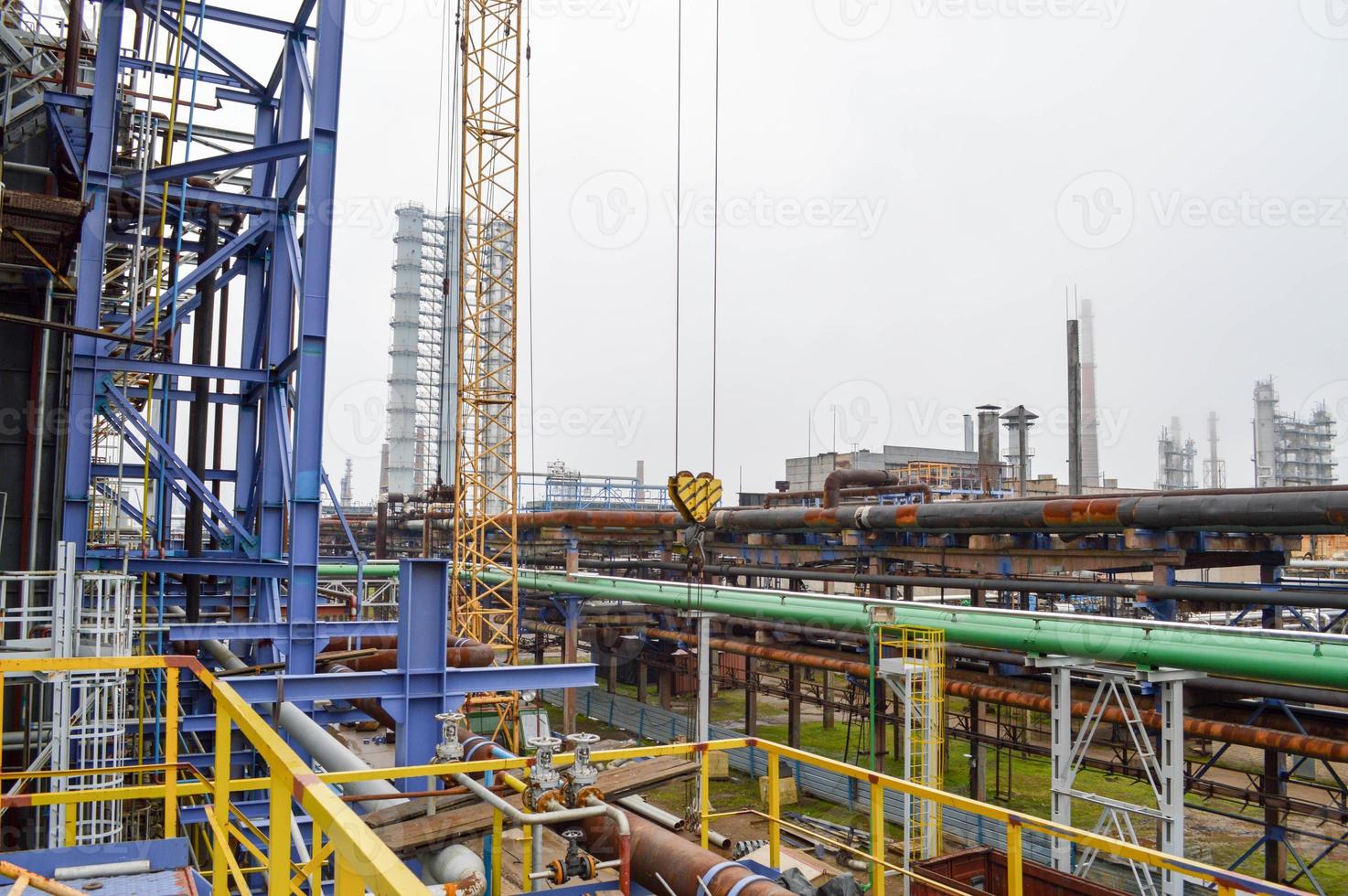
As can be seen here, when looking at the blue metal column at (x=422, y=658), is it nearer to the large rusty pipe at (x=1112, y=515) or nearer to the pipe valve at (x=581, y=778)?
the pipe valve at (x=581, y=778)

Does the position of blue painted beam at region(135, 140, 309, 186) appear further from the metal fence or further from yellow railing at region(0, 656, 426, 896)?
the metal fence

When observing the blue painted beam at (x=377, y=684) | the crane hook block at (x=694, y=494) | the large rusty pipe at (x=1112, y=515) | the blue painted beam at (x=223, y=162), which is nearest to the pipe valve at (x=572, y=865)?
the blue painted beam at (x=377, y=684)

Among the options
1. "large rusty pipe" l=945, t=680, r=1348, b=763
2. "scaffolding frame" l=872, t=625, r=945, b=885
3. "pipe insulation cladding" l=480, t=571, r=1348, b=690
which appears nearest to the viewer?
"pipe insulation cladding" l=480, t=571, r=1348, b=690

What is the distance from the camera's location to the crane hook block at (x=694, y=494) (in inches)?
427

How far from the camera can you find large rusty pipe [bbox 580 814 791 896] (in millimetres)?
4648

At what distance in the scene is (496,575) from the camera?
2698cm

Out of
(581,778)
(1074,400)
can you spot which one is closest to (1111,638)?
(581,778)

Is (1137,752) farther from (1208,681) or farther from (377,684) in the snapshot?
(377,684)

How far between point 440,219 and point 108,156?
6787cm

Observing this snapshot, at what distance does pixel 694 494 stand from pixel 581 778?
6.31 m

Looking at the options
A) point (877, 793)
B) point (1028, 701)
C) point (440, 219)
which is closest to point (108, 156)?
point (877, 793)

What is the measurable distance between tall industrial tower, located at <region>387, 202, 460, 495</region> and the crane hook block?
59.1 metres

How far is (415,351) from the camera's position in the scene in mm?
69188

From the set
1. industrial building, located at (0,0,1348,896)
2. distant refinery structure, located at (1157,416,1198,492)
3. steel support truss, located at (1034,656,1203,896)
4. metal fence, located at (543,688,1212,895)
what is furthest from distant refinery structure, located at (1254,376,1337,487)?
steel support truss, located at (1034,656,1203,896)
